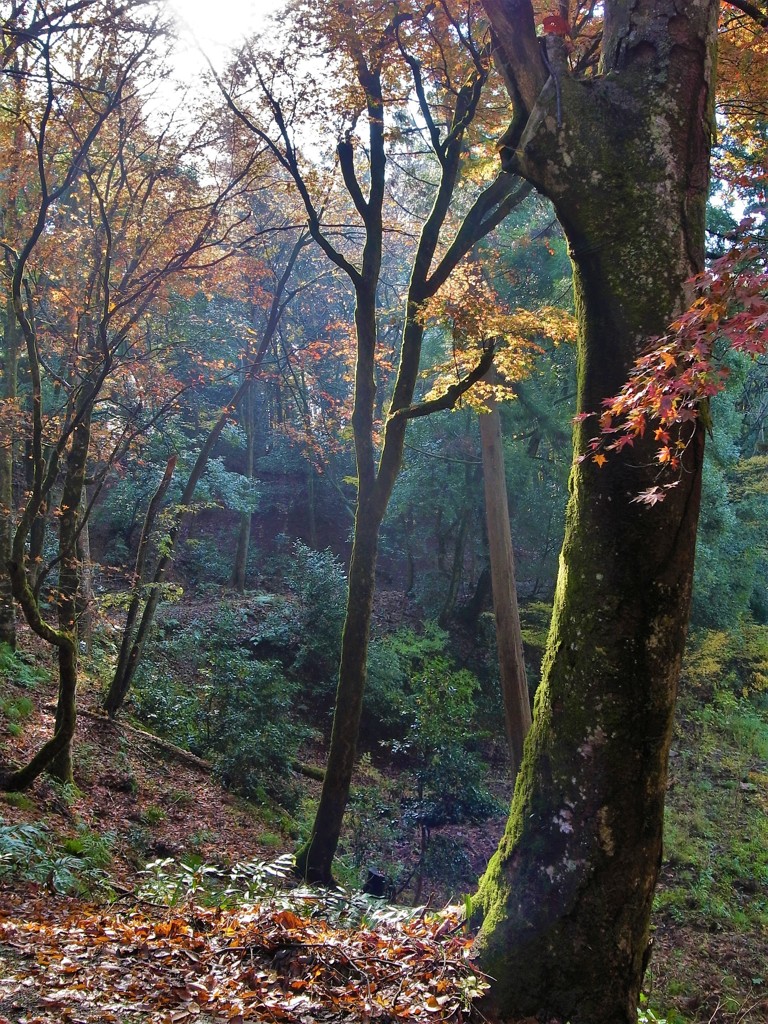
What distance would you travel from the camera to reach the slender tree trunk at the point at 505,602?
923cm

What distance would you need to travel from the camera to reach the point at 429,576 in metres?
16.6

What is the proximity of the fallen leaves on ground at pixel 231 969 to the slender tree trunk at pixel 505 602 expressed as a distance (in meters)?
5.73

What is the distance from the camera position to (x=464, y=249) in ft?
25.1

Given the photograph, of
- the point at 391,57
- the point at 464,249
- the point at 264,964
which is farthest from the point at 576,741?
the point at 391,57

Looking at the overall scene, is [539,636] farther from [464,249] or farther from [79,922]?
[79,922]

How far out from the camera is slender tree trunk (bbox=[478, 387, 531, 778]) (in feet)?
30.3

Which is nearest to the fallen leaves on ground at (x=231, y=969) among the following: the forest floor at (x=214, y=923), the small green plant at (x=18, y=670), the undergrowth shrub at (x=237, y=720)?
the forest floor at (x=214, y=923)

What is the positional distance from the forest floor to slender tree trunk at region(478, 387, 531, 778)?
173 cm

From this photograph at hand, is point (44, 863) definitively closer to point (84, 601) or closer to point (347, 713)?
point (347, 713)

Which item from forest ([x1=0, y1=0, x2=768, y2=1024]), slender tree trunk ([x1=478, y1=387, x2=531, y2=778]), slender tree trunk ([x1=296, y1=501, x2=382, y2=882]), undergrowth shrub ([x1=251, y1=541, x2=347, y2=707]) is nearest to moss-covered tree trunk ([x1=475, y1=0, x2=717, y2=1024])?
forest ([x1=0, y1=0, x2=768, y2=1024])

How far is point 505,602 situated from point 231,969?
24.4 feet

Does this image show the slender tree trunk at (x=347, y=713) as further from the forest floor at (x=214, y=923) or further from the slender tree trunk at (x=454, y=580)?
the slender tree trunk at (x=454, y=580)

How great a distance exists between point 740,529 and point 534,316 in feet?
34.8

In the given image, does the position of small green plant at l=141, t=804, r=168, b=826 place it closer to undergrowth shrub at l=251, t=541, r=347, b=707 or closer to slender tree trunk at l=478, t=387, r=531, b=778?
slender tree trunk at l=478, t=387, r=531, b=778
